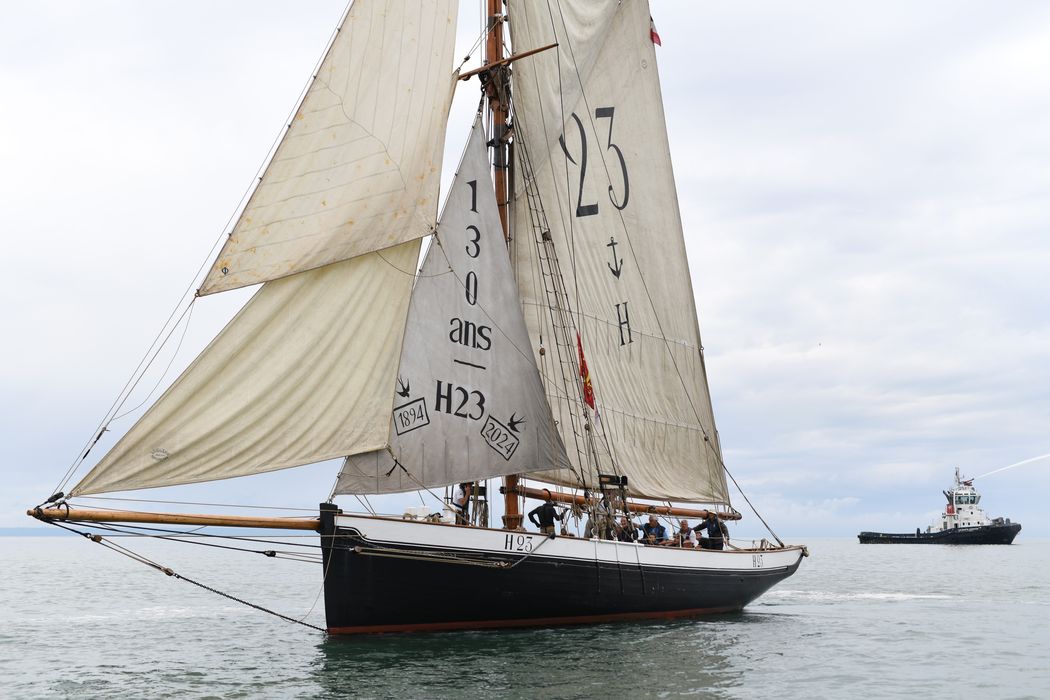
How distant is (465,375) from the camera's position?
873 inches

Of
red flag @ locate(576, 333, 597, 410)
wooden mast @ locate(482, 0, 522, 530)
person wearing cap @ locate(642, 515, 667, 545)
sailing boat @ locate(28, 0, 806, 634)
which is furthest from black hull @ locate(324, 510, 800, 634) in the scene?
wooden mast @ locate(482, 0, 522, 530)

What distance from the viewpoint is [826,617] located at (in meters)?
31.0

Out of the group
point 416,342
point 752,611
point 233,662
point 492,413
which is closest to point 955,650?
point 752,611

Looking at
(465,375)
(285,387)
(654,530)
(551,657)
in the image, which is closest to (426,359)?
(465,375)

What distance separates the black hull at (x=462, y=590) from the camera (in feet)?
66.6

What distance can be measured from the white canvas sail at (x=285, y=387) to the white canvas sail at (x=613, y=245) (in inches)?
259

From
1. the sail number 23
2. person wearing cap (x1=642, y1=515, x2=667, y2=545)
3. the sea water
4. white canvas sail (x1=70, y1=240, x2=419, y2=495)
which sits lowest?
the sea water

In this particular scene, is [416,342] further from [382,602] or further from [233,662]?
[233,662]

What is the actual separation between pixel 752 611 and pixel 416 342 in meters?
16.3

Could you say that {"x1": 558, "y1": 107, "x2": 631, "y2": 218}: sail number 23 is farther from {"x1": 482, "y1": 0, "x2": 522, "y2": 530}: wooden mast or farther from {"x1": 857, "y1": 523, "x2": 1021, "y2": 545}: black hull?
{"x1": 857, "y1": 523, "x2": 1021, "y2": 545}: black hull

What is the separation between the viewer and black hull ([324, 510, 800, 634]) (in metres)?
20.3

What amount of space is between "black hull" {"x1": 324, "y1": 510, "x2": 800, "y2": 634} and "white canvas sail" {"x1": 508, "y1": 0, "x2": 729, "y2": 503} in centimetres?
390

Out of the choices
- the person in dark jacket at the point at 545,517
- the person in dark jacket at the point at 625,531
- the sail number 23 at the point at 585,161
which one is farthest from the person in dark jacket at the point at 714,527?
the sail number 23 at the point at 585,161

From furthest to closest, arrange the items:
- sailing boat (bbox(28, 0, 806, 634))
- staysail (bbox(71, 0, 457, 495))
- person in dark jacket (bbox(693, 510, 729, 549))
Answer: person in dark jacket (bbox(693, 510, 729, 549)) → sailing boat (bbox(28, 0, 806, 634)) → staysail (bbox(71, 0, 457, 495))
